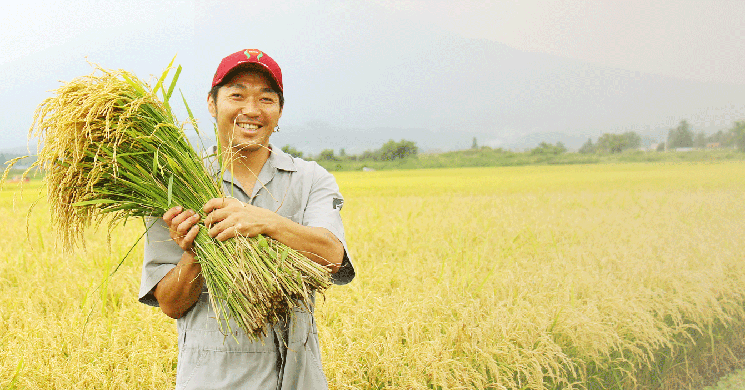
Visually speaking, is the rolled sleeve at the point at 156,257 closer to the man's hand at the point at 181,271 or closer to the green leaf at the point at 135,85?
the man's hand at the point at 181,271

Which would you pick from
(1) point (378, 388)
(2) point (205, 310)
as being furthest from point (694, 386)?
(2) point (205, 310)

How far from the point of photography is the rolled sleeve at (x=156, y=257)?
1465mm

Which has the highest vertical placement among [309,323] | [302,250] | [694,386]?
[302,250]

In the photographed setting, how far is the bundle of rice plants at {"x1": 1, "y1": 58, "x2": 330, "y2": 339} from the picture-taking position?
4.58 feet

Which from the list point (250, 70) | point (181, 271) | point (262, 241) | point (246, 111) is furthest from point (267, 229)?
point (250, 70)

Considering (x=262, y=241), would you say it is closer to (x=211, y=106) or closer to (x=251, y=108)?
(x=251, y=108)

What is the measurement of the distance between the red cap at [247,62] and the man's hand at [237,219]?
0.43m

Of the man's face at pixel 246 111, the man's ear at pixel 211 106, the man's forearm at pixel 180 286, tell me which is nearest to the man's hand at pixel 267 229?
the man's forearm at pixel 180 286

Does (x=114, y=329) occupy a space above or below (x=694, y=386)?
above

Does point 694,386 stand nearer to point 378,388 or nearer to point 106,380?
point 378,388

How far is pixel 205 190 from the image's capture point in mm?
1507

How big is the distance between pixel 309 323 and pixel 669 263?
4.30 m

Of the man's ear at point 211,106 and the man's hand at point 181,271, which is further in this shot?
the man's ear at point 211,106

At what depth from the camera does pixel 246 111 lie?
1.50 m
